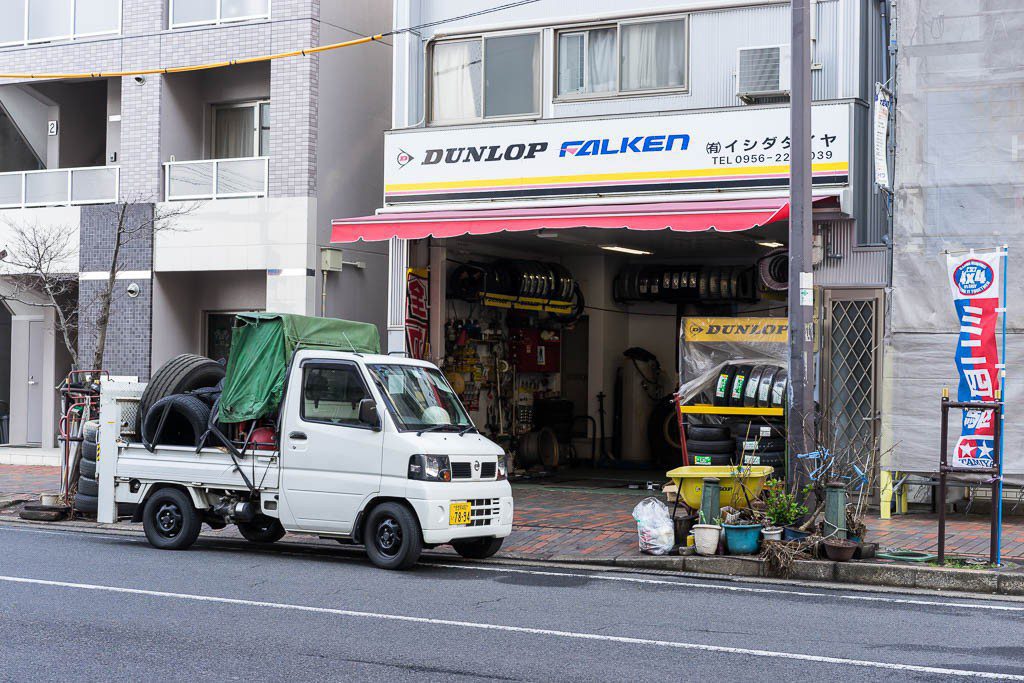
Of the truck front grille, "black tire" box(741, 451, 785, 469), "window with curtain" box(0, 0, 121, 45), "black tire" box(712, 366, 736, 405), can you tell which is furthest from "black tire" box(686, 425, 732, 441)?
"window with curtain" box(0, 0, 121, 45)

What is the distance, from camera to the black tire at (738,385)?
1530 centimetres

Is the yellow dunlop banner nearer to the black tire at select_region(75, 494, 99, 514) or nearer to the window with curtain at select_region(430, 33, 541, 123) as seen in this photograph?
the window with curtain at select_region(430, 33, 541, 123)

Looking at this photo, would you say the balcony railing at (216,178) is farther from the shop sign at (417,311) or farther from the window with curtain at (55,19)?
the shop sign at (417,311)

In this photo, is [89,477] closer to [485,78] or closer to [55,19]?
[485,78]

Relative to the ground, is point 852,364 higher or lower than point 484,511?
higher

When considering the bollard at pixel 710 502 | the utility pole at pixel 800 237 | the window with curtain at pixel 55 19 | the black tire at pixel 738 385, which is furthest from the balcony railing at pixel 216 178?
Result: the bollard at pixel 710 502

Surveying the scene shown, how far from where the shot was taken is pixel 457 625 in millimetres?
8773

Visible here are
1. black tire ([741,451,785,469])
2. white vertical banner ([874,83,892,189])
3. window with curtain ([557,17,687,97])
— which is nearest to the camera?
white vertical banner ([874,83,892,189])

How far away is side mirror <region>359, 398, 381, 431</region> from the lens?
11.5 meters

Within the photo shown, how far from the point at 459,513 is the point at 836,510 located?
3.53 m

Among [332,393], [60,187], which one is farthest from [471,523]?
[60,187]

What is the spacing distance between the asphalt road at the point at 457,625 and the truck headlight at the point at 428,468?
0.89 metres

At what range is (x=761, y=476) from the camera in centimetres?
1275

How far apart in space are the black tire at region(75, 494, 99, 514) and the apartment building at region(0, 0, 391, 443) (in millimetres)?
6366
